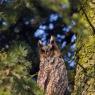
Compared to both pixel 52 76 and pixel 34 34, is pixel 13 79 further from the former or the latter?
pixel 34 34

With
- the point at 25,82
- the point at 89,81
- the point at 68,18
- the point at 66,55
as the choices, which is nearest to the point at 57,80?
the point at 89,81

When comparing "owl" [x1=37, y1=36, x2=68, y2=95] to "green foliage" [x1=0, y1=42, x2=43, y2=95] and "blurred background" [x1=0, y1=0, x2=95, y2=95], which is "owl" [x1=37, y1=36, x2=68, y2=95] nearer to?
"blurred background" [x1=0, y1=0, x2=95, y2=95]

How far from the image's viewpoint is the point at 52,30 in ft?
15.4

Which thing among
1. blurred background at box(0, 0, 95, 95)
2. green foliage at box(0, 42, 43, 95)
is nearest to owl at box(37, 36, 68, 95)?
blurred background at box(0, 0, 95, 95)

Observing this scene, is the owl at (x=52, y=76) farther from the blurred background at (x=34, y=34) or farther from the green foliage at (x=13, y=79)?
the green foliage at (x=13, y=79)

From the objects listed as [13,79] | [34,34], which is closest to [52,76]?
[13,79]

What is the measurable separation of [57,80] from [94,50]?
0.42m

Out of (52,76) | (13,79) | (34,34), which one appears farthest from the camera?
(34,34)

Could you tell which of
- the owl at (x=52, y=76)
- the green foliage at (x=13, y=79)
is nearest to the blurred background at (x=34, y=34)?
the green foliage at (x=13, y=79)

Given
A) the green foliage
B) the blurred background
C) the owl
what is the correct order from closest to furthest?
the blurred background
the green foliage
the owl

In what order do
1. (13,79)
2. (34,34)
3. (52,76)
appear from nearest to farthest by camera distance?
(13,79), (52,76), (34,34)

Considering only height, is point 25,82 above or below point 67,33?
above

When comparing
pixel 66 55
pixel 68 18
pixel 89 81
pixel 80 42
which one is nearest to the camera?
pixel 68 18

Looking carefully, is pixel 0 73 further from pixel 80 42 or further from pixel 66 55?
pixel 66 55
